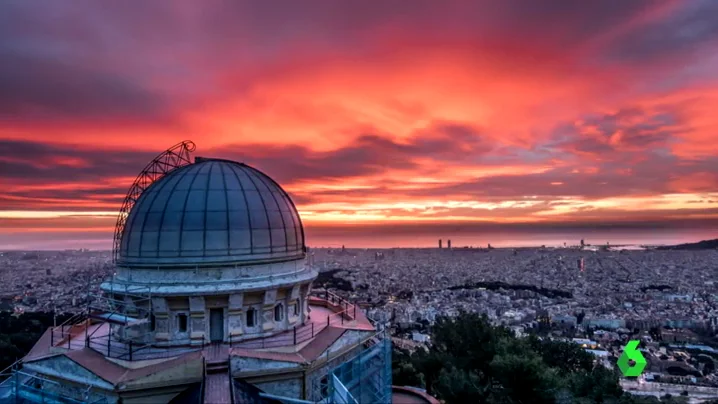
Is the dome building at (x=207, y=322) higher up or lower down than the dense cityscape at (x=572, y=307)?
higher up

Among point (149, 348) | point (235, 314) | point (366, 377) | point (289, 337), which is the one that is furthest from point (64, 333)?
point (366, 377)

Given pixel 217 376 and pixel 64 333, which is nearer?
pixel 217 376

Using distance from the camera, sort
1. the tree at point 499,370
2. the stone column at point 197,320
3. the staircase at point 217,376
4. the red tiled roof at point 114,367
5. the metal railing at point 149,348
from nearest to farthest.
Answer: the staircase at point 217,376, the red tiled roof at point 114,367, the metal railing at point 149,348, the stone column at point 197,320, the tree at point 499,370

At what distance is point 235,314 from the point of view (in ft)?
40.4

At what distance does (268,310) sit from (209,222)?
275 centimetres

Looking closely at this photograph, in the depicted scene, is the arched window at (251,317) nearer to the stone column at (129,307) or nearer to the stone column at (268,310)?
the stone column at (268,310)

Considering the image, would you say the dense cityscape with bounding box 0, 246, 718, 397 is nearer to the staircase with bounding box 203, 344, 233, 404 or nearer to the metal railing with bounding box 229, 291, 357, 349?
the metal railing with bounding box 229, 291, 357, 349

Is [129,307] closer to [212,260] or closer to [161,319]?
[161,319]

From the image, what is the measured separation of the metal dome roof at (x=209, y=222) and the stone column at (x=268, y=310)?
903 millimetres

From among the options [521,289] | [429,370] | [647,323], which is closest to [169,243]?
[429,370]

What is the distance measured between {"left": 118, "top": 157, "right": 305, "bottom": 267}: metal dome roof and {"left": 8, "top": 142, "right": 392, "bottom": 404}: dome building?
0.03 metres

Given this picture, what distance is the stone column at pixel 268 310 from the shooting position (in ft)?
41.6

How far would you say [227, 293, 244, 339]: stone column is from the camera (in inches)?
480

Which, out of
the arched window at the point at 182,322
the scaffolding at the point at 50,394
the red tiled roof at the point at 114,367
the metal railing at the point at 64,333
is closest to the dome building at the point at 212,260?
the arched window at the point at 182,322
